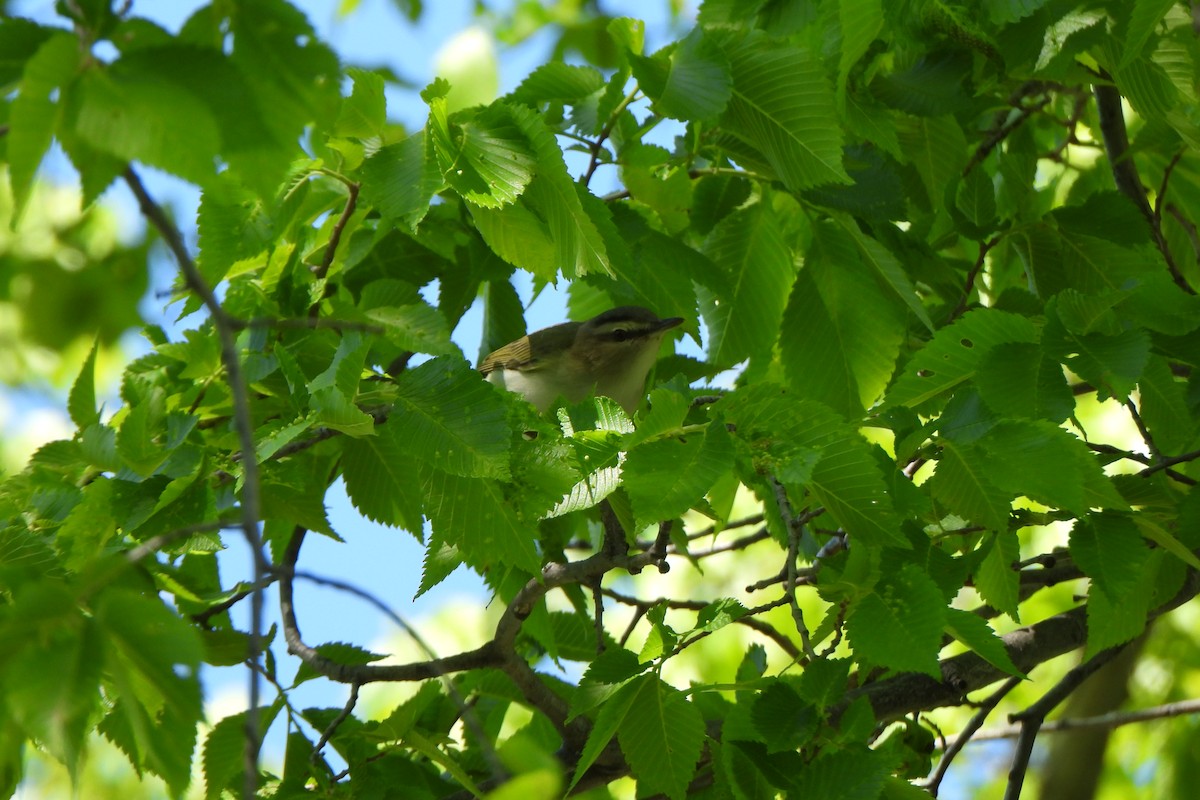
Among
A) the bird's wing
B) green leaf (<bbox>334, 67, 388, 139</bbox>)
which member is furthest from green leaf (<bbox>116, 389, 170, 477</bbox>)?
the bird's wing

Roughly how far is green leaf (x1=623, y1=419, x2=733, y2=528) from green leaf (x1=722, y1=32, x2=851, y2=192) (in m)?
0.94

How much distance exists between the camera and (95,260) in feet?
15.0

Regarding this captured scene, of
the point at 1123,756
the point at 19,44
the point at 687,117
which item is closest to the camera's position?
the point at 19,44

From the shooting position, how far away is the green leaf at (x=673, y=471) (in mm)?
2006

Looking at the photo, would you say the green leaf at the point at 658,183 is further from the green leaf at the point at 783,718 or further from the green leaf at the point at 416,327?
the green leaf at the point at 783,718

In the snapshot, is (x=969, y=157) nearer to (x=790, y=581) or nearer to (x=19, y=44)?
(x=790, y=581)

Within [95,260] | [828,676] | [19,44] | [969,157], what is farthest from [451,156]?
[95,260]

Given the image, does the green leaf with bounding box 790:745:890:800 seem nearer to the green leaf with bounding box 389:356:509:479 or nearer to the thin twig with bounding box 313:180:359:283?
the green leaf with bounding box 389:356:509:479

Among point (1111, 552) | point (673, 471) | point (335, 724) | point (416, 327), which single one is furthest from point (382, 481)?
point (1111, 552)

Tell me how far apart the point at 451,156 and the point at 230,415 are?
1.09 metres

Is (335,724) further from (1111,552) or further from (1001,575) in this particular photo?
(1111,552)

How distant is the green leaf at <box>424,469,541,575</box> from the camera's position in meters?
2.34

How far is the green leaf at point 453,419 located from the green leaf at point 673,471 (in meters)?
0.27

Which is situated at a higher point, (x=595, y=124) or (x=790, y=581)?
(x=595, y=124)
